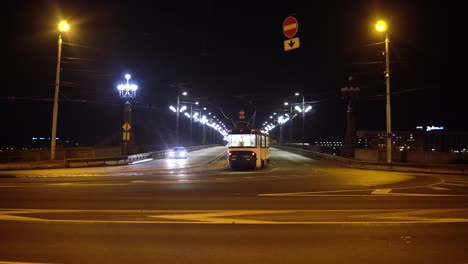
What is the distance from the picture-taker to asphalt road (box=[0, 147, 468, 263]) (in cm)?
855

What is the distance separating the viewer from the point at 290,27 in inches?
843

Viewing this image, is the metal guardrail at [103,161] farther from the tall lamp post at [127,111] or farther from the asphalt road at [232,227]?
the asphalt road at [232,227]

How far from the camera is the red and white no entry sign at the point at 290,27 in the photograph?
21.1m

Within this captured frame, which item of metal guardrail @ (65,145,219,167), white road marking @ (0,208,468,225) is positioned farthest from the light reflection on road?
white road marking @ (0,208,468,225)

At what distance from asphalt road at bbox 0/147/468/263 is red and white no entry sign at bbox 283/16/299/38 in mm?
7127

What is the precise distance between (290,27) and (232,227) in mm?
12542

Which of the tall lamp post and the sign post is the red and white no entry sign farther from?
the tall lamp post

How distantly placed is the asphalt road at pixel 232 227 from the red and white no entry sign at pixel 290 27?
7127mm

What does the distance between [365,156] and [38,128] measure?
90.1m

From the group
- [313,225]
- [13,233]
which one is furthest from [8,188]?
[313,225]

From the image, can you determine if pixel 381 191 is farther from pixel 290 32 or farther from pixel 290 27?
pixel 290 27

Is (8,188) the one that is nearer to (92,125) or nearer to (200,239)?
(200,239)

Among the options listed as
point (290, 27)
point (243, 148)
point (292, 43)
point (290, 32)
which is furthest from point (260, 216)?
point (243, 148)

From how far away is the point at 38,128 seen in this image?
374ft
